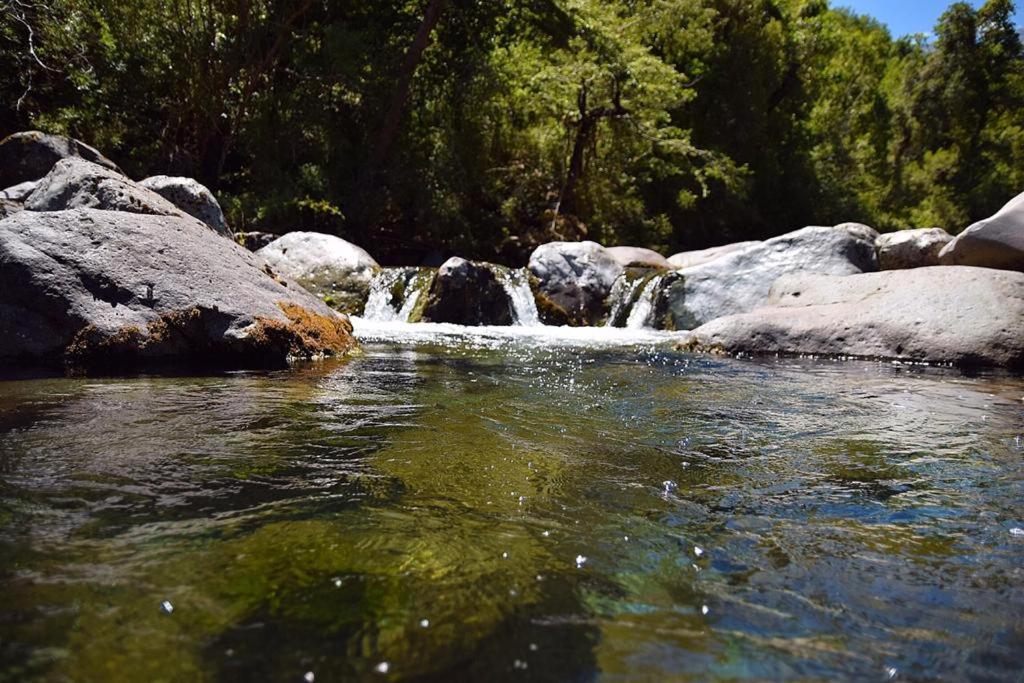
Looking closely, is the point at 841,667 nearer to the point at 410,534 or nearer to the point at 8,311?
the point at 410,534

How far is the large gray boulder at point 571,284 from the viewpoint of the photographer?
1127 centimetres

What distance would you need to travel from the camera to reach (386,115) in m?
14.6

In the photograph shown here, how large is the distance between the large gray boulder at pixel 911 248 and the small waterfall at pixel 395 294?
23.9ft

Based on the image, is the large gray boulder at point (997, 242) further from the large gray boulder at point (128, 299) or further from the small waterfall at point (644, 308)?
the large gray boulder at point (128, 299)

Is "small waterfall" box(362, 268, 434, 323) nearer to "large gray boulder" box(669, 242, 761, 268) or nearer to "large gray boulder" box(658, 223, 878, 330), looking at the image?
"large gray boulder" box(658, 223, 878, 330)

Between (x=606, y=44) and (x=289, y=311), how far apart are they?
11.4 metres

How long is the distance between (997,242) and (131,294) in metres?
9.17

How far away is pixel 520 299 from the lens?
11.0 metres

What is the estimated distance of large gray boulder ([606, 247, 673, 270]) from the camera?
487 inches

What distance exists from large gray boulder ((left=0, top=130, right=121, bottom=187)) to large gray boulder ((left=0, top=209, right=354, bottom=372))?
4188 mm

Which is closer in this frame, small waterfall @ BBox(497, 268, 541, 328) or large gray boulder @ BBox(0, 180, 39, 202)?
large gray boulder @ BBox(0, 180, 39, 202)

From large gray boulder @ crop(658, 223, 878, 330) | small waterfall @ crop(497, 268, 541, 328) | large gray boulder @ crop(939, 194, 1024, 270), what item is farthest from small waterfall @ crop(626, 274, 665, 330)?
large gray boulder @ crop(939, 194, 1024, 270)

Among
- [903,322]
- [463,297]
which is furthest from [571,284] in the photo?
[903,322]

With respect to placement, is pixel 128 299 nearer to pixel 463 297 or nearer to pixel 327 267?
pixel 463 297
